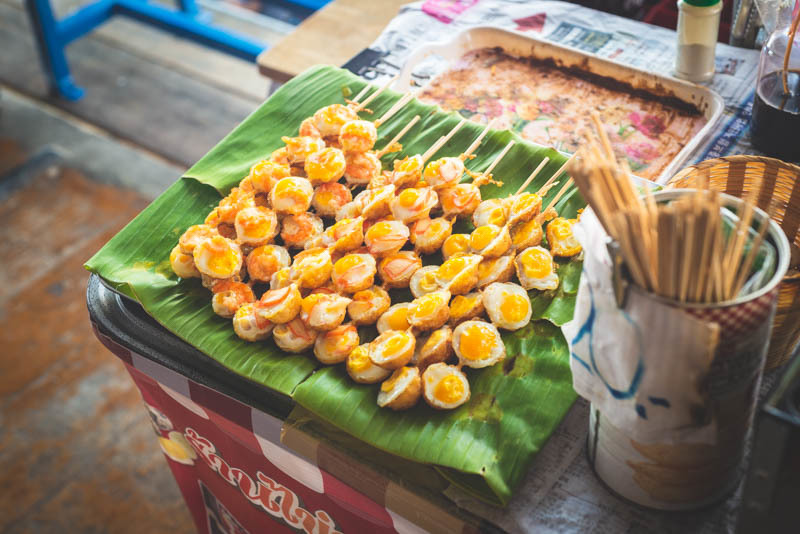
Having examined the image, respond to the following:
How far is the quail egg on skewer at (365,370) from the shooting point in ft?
4.51

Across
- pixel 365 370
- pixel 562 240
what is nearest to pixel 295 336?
pixel 365 370

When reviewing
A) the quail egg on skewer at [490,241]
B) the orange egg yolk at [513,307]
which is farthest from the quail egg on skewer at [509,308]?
the quail egg on skewer at [490,241]

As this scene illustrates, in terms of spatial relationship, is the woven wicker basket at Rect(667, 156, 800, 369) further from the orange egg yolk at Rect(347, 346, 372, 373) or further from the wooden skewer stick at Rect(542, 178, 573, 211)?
the orange egg yolk at Rect(347, 346, 372, 373)

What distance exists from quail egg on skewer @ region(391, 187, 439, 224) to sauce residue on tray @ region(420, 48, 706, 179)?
0.64 m

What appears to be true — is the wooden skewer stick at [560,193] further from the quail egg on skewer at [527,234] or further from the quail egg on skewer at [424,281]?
the quail egg on skewer at [424,281]

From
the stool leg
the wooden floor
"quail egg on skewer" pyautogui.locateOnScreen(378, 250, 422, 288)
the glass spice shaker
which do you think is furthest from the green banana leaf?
the stool leg

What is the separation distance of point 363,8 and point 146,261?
1.74m

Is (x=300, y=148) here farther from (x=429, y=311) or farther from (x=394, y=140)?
(x=429, y=311)

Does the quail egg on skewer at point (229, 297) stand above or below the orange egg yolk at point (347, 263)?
below

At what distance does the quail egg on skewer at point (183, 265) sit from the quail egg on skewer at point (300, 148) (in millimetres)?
399

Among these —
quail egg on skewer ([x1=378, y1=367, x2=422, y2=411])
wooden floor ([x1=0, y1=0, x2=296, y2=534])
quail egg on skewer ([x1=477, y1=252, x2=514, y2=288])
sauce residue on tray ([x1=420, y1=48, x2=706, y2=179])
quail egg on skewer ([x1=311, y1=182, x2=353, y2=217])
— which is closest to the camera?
quail egg on skewer ([x1=378, y1=367, x2=422, y2=411])

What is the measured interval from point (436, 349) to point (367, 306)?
0.20m

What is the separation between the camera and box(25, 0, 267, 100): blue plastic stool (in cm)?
455

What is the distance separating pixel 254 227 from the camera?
166 centimetres
